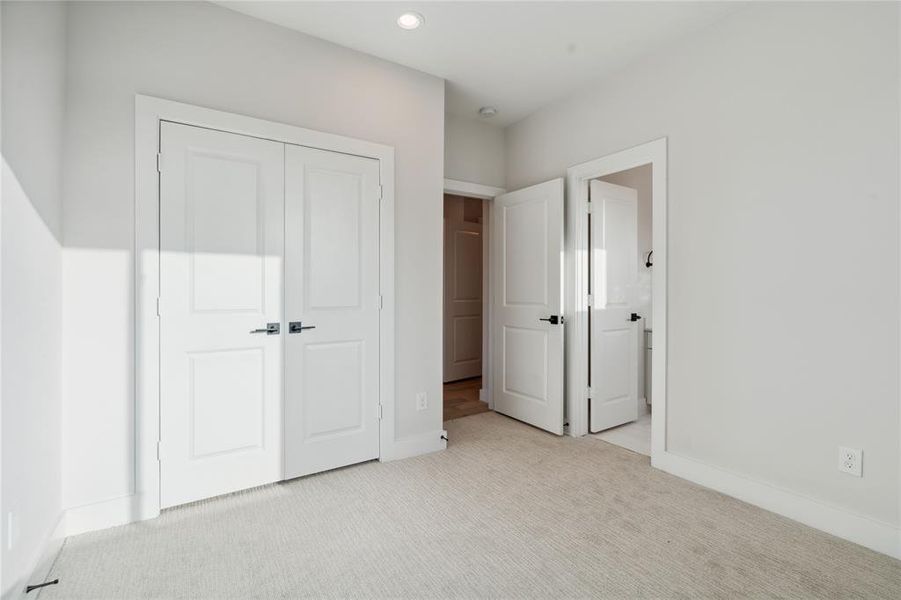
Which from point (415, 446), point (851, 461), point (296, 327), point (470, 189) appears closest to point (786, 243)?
point (851, 461)

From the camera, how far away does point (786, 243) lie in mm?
2320

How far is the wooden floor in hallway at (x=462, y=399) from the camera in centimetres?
427

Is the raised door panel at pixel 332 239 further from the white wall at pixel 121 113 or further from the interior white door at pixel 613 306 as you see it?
the interior white door at pixel 613 306

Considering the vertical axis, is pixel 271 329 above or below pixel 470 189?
below

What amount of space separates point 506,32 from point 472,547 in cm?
293

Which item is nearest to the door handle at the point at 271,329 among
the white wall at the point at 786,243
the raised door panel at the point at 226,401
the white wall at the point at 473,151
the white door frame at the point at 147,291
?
the raised door panel at the point at 226,401

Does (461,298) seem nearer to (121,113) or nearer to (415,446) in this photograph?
(415,446)

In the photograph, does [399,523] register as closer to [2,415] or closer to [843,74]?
[2,415]

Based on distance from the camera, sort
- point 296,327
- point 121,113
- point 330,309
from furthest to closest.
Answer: point 330,309 < point 296,327 < point 121,113

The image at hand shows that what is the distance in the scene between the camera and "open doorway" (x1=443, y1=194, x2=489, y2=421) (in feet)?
19.2

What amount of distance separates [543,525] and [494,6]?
2847 millimetres

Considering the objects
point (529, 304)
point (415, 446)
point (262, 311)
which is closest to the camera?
point (262, 311)

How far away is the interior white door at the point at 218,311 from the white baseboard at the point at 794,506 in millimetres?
2572

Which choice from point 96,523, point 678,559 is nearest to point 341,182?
point 96,523
